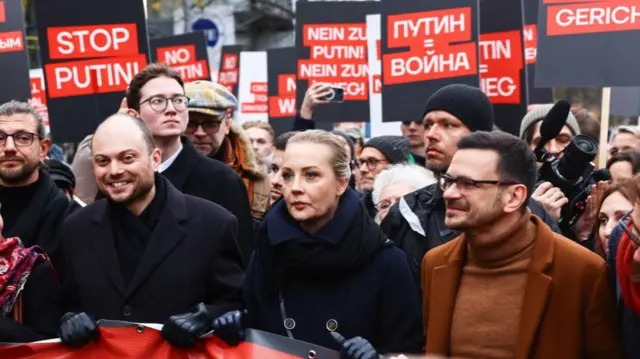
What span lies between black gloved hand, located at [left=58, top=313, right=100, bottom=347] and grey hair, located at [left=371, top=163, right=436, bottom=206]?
1.93m

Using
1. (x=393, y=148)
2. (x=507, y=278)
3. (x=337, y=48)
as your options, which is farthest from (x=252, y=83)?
(x=507, y=278)

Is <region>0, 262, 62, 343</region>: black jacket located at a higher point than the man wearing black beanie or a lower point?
lower

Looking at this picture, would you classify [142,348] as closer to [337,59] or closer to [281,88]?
[337,59]

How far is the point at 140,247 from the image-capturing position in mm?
4789

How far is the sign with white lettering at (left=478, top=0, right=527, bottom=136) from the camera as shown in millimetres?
7910

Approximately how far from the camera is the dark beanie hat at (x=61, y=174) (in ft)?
20.5

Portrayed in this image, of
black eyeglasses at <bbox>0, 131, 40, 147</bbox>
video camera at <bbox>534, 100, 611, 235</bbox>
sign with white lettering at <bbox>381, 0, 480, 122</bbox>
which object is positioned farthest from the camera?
sign with white lettering at <bbox>381, 0, 480, 122</bbox>

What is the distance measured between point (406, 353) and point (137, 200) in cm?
128

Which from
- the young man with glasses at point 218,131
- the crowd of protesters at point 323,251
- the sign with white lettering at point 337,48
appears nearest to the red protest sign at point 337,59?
the sign with white lettering at point 337,48

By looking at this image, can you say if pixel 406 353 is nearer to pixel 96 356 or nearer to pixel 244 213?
pixel 96 356

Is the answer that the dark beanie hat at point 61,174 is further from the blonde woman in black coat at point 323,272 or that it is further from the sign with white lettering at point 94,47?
the blonde woman in black coat at point 323,272

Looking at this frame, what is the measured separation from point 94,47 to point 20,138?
2386 mm

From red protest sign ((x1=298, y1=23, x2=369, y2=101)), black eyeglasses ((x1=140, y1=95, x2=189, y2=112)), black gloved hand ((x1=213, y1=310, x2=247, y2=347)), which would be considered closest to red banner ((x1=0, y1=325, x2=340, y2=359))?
black gloved hand ((x1=213, y1=310, x2=247, y2=347))

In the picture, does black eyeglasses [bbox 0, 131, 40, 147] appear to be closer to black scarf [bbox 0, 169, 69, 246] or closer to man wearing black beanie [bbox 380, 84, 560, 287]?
black scarf [bbox 0, 169, 69, 246]
